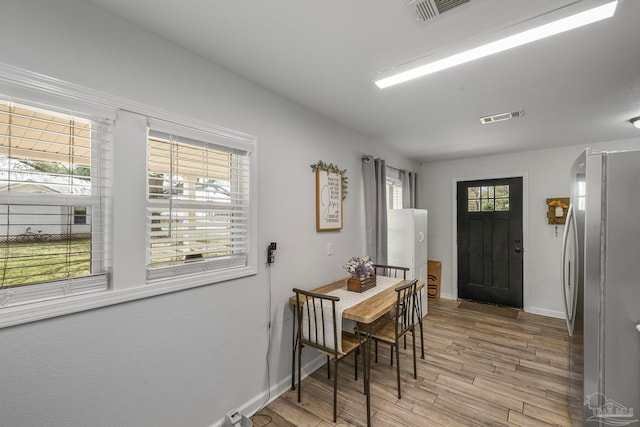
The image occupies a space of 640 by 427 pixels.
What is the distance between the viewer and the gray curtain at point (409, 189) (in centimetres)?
464

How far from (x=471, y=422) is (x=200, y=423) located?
1924 mm

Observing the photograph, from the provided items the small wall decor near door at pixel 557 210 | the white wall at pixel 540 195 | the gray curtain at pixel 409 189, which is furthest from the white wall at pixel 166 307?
the small wall decor near door at pixel 557 210

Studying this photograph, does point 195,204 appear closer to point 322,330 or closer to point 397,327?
point 322,330

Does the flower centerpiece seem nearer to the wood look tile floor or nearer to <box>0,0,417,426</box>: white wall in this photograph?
<box>0,0,417,426</box>: white wall

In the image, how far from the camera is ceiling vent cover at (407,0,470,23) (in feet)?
4.55

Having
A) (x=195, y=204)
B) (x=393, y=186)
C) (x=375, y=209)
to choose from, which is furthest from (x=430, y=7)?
(x=393, y=186)

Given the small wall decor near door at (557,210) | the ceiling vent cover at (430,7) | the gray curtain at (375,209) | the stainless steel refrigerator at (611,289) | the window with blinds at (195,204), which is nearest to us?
the ceiling vent cover at (430,7)

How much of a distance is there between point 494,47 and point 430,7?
57cm

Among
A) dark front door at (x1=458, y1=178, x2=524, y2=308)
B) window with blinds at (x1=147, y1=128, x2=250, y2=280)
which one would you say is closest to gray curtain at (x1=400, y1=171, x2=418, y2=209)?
dark front door at (x1=458, y1=178, x2=524, y2=308)

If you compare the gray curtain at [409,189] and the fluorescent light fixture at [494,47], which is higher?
the fluorescent light fixture at [494,47]

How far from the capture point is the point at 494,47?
5.59 feet

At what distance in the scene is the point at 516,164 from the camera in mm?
4465

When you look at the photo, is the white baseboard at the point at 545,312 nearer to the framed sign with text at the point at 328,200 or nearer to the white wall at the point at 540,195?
the white wall at the point at 540,195

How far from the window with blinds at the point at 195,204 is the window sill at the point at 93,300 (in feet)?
0.24
